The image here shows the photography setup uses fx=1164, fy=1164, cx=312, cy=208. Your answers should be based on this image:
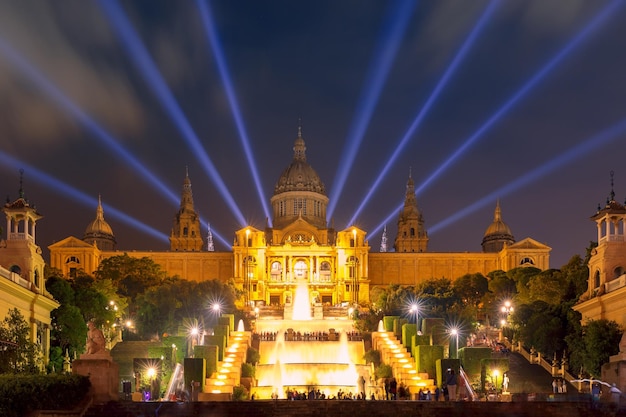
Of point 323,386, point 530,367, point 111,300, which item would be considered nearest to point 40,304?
point 323,386

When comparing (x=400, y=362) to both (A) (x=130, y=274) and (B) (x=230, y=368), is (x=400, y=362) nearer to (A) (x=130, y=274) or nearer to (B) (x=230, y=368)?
(B) (x=230, y=368)

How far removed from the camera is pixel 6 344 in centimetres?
6178

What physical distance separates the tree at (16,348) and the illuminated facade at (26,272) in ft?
6.49

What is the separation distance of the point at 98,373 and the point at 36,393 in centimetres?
350

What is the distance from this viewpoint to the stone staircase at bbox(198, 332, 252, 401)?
70875mm

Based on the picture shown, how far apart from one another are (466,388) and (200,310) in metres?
43.4

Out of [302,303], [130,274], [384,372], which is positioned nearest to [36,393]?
[384,372]

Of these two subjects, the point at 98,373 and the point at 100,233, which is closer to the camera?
the point at 98,373

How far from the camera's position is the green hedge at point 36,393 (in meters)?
46.6

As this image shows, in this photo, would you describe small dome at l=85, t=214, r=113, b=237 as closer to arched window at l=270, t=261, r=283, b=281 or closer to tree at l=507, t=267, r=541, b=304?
arched window at l=270, t=261, r=283, b=281

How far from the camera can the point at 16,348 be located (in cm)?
6269

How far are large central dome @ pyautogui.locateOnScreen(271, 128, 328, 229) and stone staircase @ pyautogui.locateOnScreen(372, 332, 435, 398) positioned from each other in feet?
288

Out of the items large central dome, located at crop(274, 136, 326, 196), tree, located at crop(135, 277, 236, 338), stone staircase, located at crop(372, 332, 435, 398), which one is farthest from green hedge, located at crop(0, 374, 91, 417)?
large central dome, located at crop(274, 136, 326, 196)

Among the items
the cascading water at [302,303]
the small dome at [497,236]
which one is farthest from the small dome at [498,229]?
the cascading water at [302,303]
